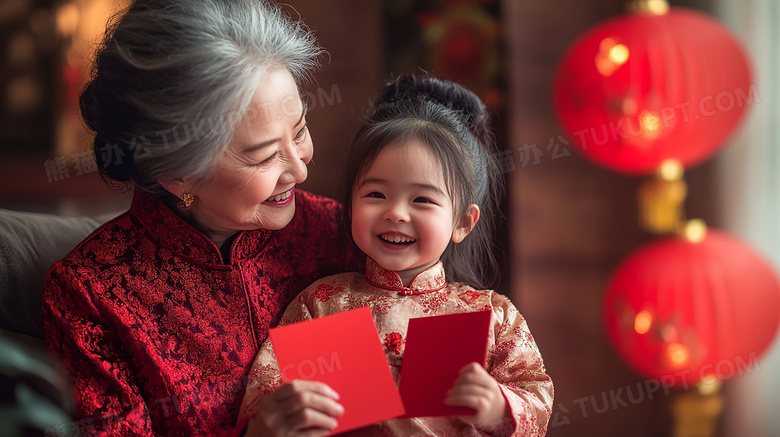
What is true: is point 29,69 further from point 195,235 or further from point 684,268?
point 684,268

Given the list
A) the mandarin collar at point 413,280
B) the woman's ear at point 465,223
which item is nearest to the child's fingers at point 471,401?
the mandarin collar at point 413,280

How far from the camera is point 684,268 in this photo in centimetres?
164

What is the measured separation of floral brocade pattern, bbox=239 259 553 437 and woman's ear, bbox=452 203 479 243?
0.26 ft

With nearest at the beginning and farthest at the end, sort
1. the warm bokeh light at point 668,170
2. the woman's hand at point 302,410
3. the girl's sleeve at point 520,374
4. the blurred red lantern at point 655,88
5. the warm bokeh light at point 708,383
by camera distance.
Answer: the woman's hand at point 302,410 < the girl's sleeve at point 520,374 < the blurred red lantern at point 655,88 < the warm bokeh light at point 668,170 < the warm bokeh light at point 708,383

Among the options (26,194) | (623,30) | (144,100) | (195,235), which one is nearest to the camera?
(144,100)

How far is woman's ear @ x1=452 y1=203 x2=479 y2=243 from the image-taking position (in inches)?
56.9

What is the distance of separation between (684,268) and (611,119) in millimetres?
363

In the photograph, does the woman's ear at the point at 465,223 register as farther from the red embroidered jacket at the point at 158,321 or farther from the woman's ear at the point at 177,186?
the woman's ear at the point at 177,186

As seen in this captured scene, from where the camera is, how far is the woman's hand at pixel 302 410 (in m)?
1.12

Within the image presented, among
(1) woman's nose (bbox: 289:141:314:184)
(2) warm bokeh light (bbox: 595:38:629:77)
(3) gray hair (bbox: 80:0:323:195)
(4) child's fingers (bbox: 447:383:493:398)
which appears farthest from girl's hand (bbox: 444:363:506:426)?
(2) warm bokeh light (bbox: 595:38:629:77)

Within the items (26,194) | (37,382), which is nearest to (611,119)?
(37,382)

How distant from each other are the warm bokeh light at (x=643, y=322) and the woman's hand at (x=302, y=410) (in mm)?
858

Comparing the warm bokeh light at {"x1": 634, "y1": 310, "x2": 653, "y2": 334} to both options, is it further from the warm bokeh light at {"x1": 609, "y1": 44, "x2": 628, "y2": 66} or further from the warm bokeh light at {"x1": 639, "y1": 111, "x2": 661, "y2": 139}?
the warm bokeh light at {"x1": 609, "y1": 44, "x2": 628, "y2": 66}

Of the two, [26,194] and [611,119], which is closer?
[611,119]
